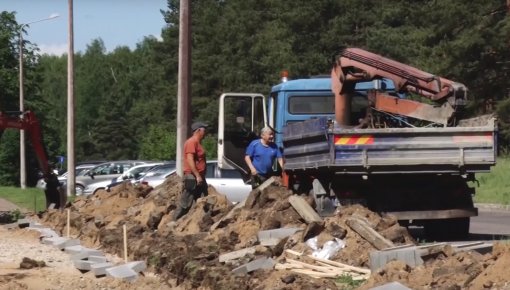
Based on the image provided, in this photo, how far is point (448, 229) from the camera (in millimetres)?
15234

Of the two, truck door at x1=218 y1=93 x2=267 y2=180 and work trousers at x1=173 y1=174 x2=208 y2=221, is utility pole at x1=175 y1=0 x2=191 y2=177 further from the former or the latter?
work trousers at x1=173 y1=174 x2=208 y2=221

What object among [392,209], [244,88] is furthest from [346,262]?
[244,88]

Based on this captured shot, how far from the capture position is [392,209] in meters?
14.2

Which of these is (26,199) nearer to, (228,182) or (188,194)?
(228,182)

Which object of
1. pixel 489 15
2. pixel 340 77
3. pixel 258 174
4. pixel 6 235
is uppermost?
pixel 489 15

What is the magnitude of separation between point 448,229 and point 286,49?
139 ft

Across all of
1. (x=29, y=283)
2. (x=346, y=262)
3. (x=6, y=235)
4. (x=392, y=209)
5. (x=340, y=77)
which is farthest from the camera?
(x=6, y=235)

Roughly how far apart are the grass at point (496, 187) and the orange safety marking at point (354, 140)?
49.7 feet

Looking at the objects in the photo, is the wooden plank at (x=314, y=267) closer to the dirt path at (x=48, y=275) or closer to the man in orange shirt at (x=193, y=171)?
the dirt path at (x=48, y=275)

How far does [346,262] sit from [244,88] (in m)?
51.9

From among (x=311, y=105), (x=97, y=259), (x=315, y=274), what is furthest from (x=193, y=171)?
(x=315, y=274)

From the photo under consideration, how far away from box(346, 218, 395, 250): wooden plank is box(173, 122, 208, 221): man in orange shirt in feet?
17.7

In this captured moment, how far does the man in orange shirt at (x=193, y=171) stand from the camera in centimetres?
1673

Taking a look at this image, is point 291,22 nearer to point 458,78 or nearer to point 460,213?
point 458,78
